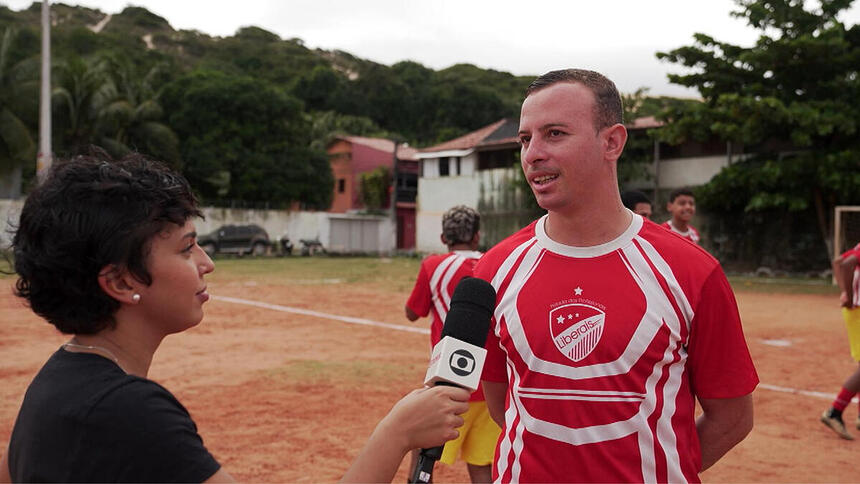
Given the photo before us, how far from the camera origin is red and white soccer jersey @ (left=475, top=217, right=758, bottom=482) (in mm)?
2455

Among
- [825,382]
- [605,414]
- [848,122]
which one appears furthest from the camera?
[848,122]

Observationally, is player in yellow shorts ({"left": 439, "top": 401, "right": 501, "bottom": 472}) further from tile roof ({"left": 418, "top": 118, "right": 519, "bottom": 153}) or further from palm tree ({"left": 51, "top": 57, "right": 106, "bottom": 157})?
palm tree ({"left": 51, "top": 57, "right": 106, "bottom": 157})

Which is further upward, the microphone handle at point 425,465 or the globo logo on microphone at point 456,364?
the globo logo on microphone at point 456,364

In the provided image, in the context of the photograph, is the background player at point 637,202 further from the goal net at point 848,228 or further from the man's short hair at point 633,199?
the goal net at point 848,228

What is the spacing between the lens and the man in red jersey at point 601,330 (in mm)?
2465

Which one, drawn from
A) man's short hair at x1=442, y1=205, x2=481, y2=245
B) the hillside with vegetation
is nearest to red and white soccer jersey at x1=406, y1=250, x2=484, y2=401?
man's short hair at x1=442, y1=205, x2=481, y2=245

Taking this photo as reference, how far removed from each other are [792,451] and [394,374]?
190 inches

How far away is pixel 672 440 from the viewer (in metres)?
2.47

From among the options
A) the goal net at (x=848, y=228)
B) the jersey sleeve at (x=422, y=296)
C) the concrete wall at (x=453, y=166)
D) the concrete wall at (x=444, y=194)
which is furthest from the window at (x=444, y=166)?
the jersey sleeve at (x=422, y=296)

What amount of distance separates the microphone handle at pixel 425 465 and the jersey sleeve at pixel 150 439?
457mm

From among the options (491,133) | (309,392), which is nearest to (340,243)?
(491,133)

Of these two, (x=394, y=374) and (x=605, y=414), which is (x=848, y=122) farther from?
(x=605, y=414)

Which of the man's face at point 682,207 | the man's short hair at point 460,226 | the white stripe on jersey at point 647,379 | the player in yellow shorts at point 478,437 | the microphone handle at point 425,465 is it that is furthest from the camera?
the man's face at point 682,207

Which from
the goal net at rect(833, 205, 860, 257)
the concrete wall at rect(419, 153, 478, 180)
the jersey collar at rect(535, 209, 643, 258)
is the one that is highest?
the concrete wall at rect(419, 153, 478, 180)
